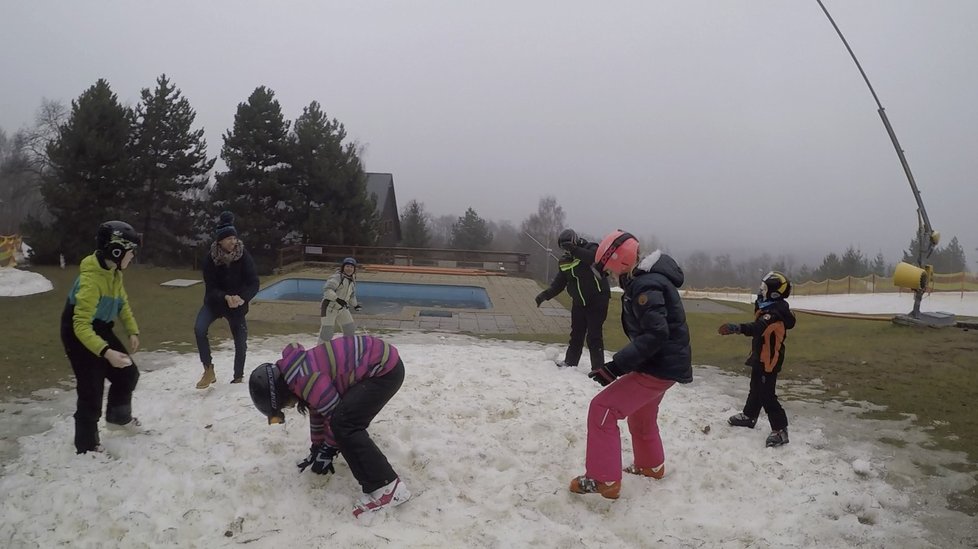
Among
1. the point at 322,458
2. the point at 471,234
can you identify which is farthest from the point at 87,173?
the point at 471,234

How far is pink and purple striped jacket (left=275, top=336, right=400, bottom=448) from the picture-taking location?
4098 mm

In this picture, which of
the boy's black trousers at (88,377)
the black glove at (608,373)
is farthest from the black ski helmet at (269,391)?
the black glove at (608,373)

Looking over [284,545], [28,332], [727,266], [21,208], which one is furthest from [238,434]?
[727,266]

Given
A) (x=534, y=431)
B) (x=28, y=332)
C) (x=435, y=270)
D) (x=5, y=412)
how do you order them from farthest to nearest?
(x=435, y=270), (x=28, y=332), (x=5, y=412), (x=534, y=431)

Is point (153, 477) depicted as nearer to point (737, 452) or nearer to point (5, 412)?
point (5, 412)

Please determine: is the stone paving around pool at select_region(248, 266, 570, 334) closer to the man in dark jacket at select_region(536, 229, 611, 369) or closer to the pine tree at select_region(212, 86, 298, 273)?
the man in dark jacket at select_region(536, 229, 611, 369)

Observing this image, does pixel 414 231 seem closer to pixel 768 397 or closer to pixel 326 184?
pixel 326 184

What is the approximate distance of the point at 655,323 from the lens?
4262mm

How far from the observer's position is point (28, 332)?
33.6ft

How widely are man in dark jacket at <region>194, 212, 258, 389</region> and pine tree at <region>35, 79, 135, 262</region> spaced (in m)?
21.5

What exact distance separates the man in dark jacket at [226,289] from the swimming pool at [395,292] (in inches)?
495

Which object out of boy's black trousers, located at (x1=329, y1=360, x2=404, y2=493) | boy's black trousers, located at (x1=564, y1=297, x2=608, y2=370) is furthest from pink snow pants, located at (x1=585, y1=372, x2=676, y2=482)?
boy's black trousers, located at (x1=564, y1=297, x2=608, y2=370)

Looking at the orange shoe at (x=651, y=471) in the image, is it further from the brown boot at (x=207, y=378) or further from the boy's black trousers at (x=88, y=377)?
the brown boot at (x=207, y=378)

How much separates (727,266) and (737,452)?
105542mm
